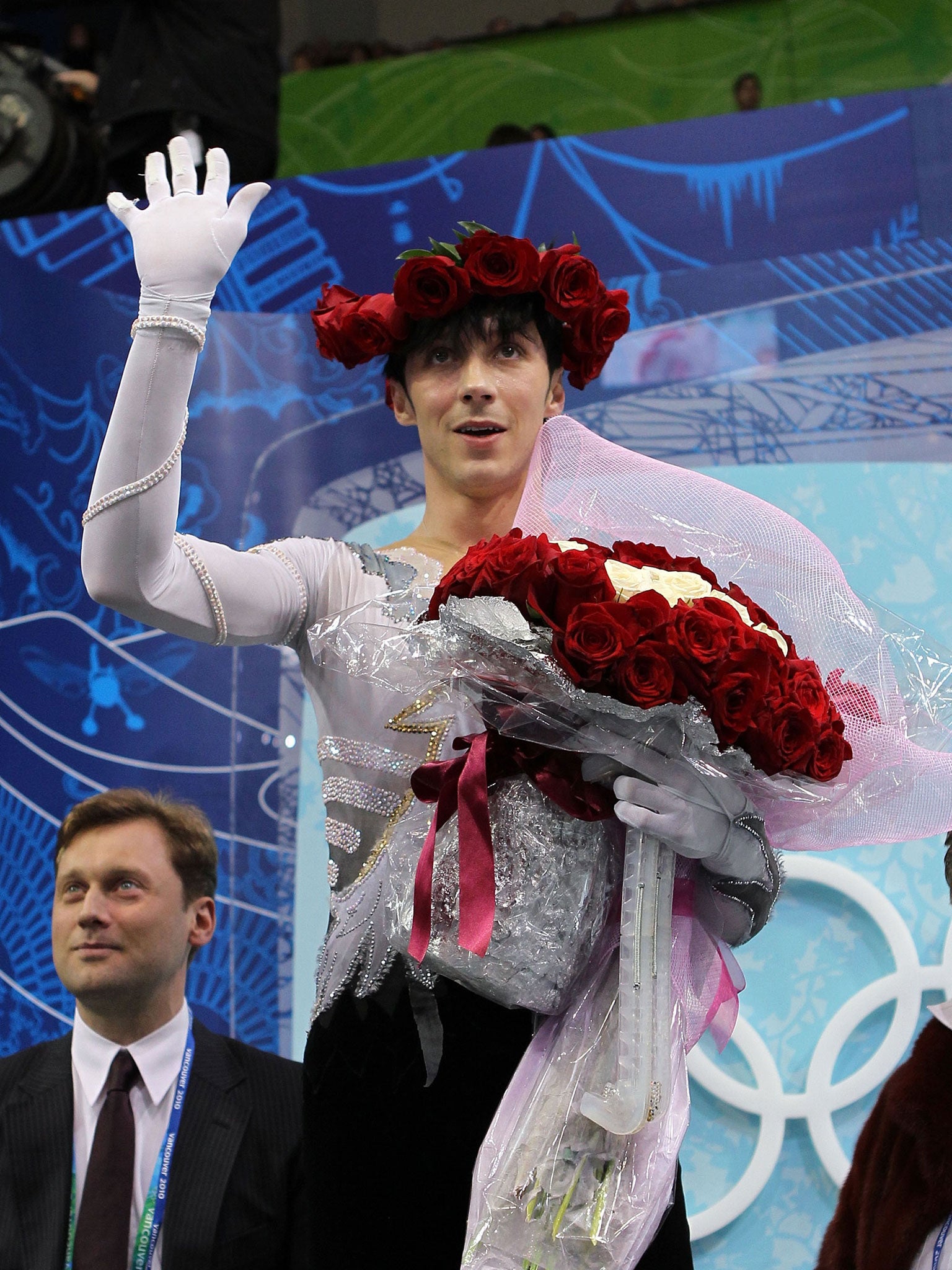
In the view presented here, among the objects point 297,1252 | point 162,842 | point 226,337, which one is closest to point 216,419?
point 226,337

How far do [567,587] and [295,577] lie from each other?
47 cm

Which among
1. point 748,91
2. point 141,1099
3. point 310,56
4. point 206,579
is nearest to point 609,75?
point 748,91

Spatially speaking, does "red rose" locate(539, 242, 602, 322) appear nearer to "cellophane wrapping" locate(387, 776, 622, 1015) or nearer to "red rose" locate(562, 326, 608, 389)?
"red rose" locate(562, 326, 608, 389)

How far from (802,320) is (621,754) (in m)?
1.99

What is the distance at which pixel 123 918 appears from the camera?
2.59m

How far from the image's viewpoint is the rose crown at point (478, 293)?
74.4 inches

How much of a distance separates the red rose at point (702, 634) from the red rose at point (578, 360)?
649mm

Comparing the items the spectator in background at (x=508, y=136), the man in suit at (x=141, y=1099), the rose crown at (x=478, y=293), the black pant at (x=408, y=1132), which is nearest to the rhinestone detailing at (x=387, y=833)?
the black pant at (x=408, y=1132)

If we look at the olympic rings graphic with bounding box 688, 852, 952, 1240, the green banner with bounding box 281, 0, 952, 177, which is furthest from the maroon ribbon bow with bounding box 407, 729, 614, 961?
the green banner with bounding box 281, 0, 952, 177

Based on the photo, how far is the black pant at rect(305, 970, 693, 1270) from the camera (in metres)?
1.62

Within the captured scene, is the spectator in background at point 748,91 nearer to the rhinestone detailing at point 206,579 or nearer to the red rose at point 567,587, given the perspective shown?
the rhinestone detailing at point 206,579

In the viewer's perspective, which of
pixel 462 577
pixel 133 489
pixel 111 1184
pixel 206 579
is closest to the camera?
pixel 462 577

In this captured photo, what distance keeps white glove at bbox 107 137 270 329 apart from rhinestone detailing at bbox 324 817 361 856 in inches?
22.1

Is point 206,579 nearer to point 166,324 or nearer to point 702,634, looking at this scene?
point 166,324
